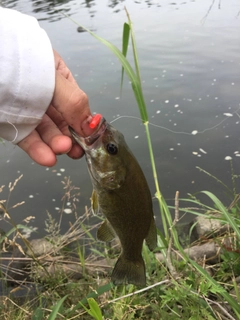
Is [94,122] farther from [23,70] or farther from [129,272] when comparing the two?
[129,272]

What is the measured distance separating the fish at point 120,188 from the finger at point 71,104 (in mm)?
52

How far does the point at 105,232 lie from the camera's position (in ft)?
6.25

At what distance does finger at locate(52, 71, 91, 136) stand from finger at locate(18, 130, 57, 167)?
219 mm

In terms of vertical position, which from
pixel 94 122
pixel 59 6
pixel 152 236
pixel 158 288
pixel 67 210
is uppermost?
pixel 94 122

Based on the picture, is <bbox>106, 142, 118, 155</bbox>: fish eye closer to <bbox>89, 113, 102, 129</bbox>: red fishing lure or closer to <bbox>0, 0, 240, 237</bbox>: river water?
<bbox>89, 113, 102, 129</bbox>: red fishing lure

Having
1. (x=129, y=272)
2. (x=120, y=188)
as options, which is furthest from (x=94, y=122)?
(x=129, y=272)

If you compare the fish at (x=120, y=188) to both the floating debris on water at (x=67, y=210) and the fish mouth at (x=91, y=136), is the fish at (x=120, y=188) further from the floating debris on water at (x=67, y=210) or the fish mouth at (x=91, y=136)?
the floating debris on water at (x=67, y=210)

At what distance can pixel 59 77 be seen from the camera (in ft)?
5.51

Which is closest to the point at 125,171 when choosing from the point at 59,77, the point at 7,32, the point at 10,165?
the point at 59,77

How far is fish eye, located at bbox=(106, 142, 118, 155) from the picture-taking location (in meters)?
1.69

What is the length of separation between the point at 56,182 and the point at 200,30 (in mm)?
6720

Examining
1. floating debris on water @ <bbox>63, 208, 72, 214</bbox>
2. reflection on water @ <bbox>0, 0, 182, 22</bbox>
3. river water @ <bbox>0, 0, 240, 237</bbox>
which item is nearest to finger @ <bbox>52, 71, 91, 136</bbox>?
river water @ <bbox>0, 0, 240, 237</bbox>

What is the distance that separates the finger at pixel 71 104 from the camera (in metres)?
1.64

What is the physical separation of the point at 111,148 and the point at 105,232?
0.49m
